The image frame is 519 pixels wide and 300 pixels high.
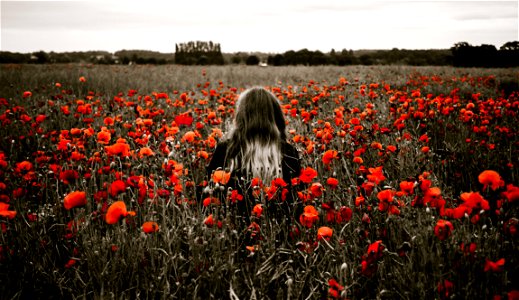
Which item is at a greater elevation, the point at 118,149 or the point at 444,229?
the point at 118,149

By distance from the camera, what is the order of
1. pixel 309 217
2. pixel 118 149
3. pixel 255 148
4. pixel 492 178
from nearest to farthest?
pixel 492 178, pixel 309 217, pixel 118 149, pixel 255 148

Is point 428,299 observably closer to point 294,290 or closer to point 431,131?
point 294,290

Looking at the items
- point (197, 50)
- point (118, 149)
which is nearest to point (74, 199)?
point (118, 149)

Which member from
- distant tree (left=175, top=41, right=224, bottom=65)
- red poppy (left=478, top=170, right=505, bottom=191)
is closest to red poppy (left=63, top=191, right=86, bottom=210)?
red poppy (left=478, top=170, right=505, bottom=191)

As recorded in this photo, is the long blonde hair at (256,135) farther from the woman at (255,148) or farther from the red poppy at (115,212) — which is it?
the red poppy at (115,212)

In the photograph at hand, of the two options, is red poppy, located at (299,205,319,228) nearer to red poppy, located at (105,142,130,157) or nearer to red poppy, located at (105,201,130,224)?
red poppy, located at (105,201,130,224)

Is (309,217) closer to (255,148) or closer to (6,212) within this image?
(255,148)

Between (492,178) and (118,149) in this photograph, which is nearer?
(492,178)

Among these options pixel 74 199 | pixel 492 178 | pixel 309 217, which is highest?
pixel 492 178

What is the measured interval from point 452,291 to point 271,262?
903mm

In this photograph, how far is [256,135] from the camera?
2973mm

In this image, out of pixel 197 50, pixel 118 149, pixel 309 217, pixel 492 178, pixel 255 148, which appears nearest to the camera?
pixel 492 178

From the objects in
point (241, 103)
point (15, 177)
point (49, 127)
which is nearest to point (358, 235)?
point (241, 103)

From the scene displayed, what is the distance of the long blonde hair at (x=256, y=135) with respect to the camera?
2.81 meters
